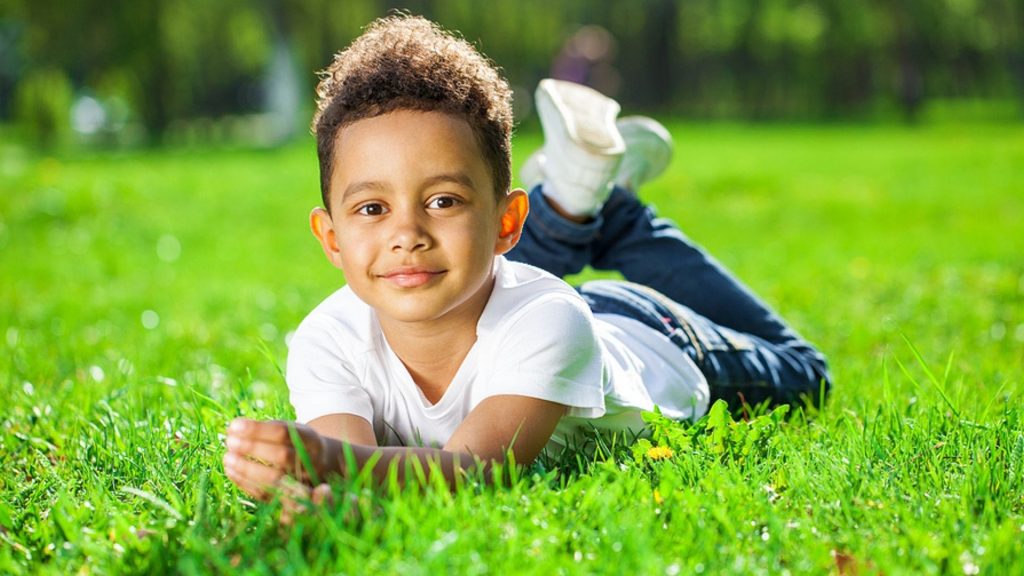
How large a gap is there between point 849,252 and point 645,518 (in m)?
6.25

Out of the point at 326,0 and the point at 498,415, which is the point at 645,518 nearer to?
the point at 498,415

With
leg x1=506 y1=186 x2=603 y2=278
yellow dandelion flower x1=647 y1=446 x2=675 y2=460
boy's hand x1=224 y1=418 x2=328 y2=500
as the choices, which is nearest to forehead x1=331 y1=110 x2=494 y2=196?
boy's hand x1=224 y1=418 x2=328 y2=500

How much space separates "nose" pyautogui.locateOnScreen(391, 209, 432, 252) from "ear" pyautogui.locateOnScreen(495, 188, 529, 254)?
273 mm

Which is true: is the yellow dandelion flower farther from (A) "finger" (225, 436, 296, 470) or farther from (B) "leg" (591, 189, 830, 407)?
(B) "leg" (591, 189, 830, 407)

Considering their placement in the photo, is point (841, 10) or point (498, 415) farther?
point (841, 10)

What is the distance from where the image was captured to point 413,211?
227cm

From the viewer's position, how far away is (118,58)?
20672 millimetres

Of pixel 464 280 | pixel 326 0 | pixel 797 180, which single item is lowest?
pixel 797 180

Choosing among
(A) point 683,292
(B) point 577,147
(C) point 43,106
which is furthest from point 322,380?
(C) point 43,106

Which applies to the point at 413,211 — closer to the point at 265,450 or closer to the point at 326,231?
the point at 326,231

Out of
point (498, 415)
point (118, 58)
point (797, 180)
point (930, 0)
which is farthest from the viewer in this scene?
point (930, 0)

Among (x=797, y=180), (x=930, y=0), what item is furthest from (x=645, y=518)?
(x=930, y=0)

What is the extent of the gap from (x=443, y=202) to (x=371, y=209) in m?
0.15

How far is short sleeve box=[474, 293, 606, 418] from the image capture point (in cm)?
230
